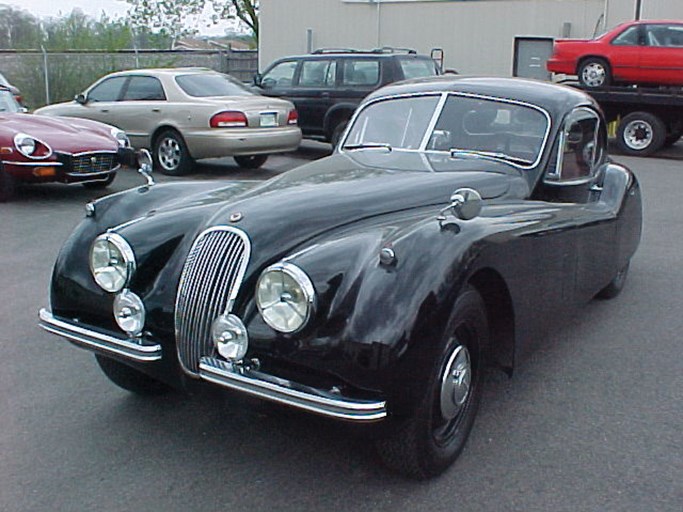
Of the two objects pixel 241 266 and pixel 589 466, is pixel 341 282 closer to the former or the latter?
pixel 241 266

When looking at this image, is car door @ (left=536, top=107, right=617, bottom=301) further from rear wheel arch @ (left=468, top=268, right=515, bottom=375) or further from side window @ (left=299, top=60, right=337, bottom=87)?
side window @ (left=299, top=60, right=337, bottom=87)

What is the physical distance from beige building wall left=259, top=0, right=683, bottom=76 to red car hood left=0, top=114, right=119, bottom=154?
48.1 ft

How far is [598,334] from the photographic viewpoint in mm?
5406

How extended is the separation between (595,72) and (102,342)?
46.1 feet

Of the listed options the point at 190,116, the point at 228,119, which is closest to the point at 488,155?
the point at 228,119

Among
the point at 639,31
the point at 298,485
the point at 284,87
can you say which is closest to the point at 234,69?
the point at 284,87

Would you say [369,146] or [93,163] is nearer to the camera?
[369,146]

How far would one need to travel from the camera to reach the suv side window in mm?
13648

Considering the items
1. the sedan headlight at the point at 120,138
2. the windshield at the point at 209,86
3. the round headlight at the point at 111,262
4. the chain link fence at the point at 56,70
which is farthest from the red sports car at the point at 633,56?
the round headlight at the point at 111,262

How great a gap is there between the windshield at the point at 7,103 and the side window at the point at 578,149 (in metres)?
7.34

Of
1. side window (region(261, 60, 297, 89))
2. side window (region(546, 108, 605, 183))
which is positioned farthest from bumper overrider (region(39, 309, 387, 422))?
side window (region(261, 60, 297, 89))

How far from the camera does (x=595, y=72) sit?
51.8 ft

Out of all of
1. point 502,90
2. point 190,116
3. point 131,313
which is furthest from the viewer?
point 190,116

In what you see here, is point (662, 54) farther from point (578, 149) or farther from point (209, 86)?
point (578, 149)
